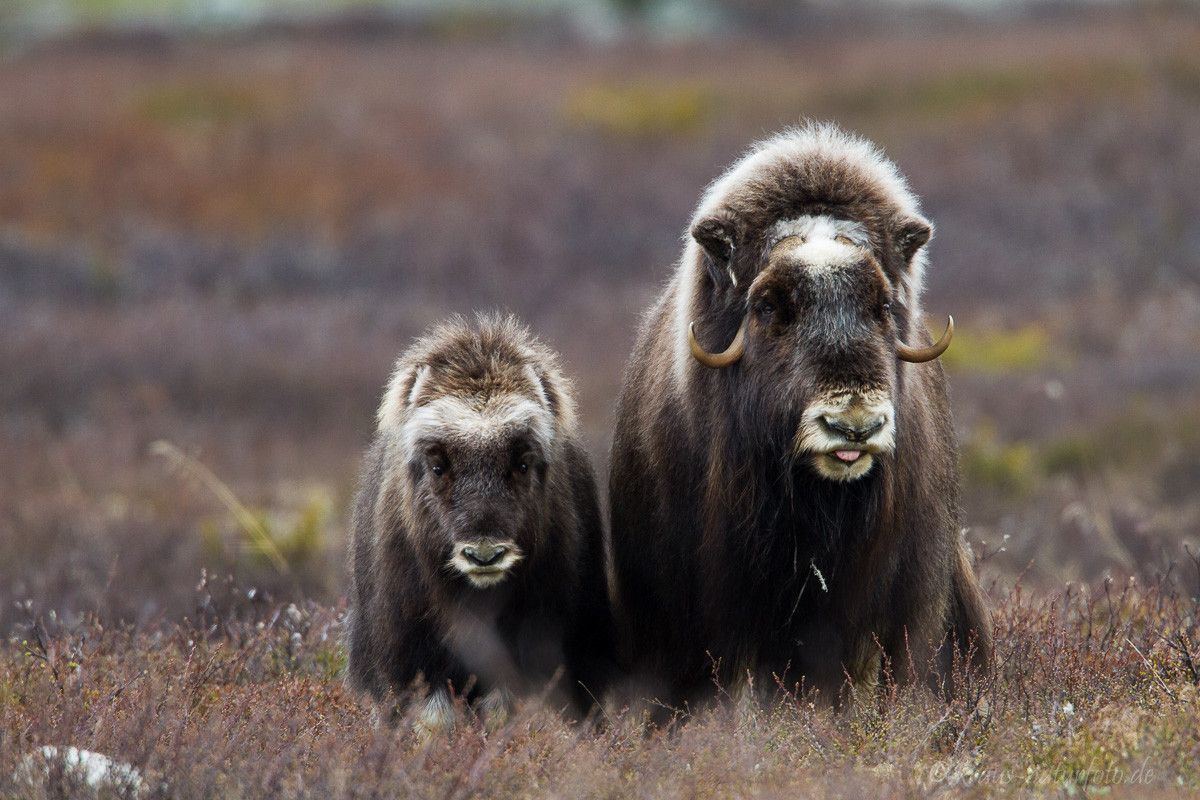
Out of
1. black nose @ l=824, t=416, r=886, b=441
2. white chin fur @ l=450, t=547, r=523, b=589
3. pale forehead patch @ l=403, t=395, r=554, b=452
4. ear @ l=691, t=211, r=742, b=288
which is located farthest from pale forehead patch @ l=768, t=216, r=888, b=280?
white chin fur @ l=450, t=547, r=523, b=589

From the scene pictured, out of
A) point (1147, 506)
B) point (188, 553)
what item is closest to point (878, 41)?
point (1147, 506)

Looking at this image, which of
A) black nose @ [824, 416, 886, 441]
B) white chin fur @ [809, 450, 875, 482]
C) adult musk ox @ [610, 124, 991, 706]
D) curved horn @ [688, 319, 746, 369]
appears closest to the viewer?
black nose @ [824, 416, 886, 441]

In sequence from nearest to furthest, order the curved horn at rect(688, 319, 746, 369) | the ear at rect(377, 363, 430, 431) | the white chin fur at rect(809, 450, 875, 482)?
the white chin fur at rect(809, 450, 875, 482), the curved horn at rect(688, 319, 746, 369), the ear at rect(377, 363, 430, 431)

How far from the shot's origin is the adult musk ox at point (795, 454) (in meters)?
4.28

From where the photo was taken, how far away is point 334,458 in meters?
13.6

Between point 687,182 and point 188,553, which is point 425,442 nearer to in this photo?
point 188,553

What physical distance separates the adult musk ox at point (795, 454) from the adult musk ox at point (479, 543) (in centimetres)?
24

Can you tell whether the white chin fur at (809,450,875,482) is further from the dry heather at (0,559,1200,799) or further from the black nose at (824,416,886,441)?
the dry heather at (0,559,1200,799)

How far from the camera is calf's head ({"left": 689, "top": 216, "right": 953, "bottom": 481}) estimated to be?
4.10 meters

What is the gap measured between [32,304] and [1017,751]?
1389cm

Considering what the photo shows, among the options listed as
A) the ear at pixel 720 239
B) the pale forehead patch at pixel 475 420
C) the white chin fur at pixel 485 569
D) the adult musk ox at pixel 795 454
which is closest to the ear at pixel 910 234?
the adult musk ox at pixel 795 454

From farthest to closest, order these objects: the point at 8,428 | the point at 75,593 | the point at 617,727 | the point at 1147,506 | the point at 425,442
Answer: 1. the point at 8,428
2. the point at 1147,506
3. the point at 75,593
4. the point at 425,442
5. the point at 617,727

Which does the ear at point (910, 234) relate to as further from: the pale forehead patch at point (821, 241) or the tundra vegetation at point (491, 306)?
the tundra vegetation at point (491, 306)

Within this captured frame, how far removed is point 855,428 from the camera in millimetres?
4051
